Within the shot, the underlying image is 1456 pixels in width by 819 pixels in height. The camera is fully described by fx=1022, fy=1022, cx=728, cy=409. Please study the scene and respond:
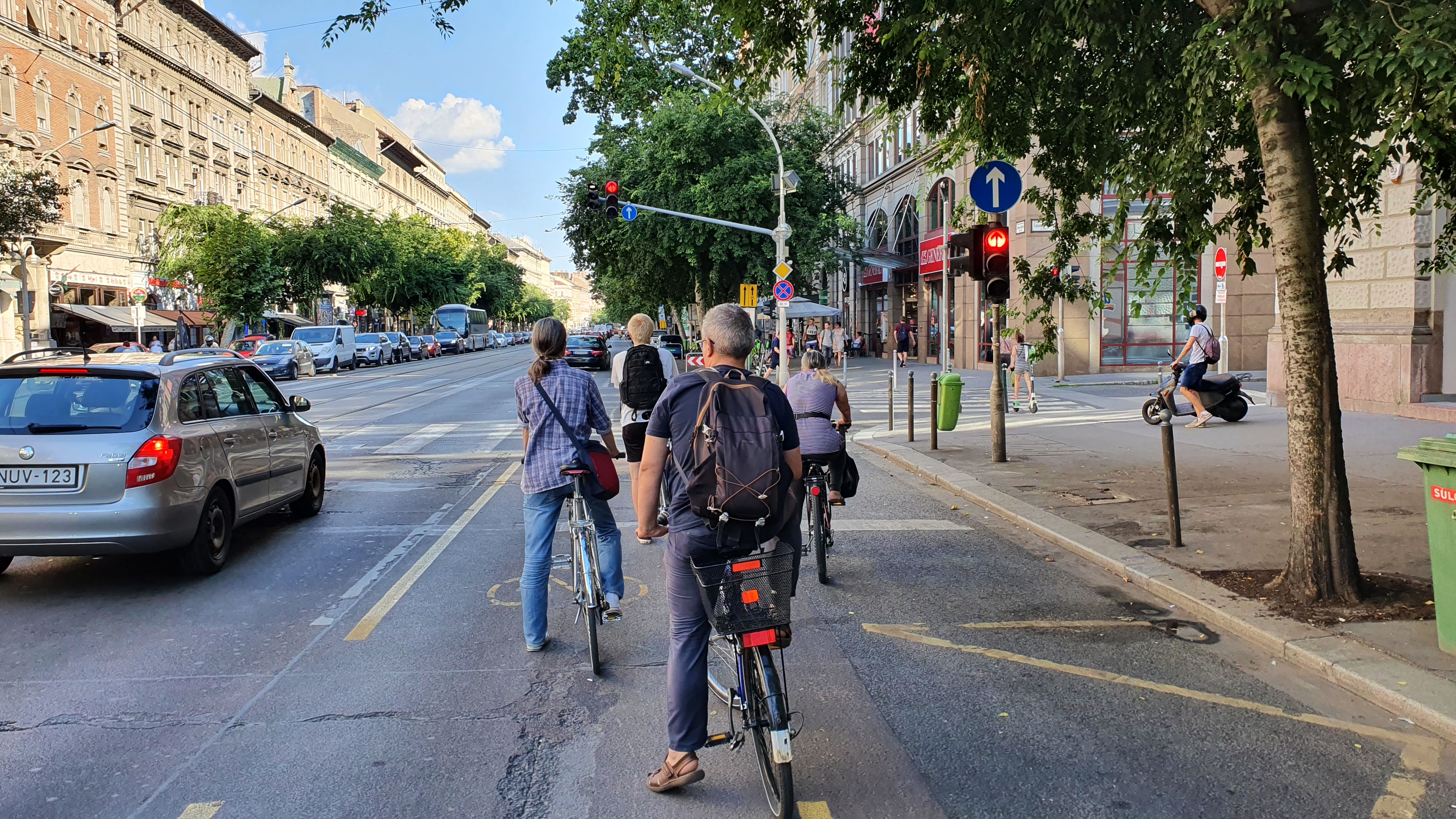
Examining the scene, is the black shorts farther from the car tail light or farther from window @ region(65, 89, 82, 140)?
window @ region(65, 89, 82, 140)

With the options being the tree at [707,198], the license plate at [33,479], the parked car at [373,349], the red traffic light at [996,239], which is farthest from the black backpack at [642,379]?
the parked car at [373,349]

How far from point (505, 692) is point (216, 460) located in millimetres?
3613

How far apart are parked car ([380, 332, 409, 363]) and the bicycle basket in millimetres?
50698

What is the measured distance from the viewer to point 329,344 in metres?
41.7

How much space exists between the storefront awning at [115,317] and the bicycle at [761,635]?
39325mm

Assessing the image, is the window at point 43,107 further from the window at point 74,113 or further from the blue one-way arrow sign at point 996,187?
the blue one-way arrow sign at point 996,187

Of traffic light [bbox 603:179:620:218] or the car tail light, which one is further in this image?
traffic light [bbox 603:179:620:218]

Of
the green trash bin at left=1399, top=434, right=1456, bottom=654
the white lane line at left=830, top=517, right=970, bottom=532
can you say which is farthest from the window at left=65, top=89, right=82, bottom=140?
the green trash bin at left=1399, top=434, right=1456, bottom=654

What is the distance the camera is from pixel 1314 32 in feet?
19.8

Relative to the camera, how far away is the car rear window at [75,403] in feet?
21.2

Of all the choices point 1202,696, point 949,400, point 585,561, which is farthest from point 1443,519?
point 949,400

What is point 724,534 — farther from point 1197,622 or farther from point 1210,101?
point 1210,101

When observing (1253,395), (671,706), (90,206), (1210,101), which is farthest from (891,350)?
(671,706)

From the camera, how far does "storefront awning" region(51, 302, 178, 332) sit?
131 feet
